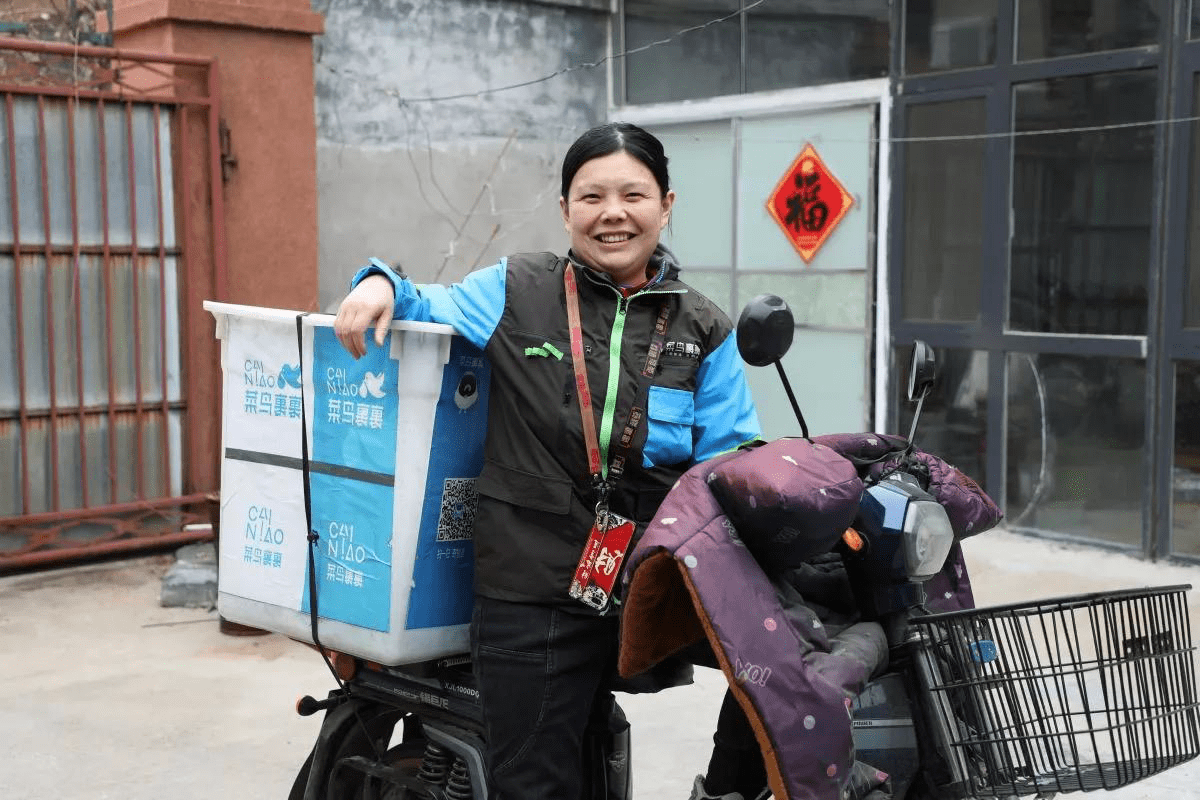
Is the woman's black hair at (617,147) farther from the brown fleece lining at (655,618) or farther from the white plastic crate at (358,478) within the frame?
the brown fleece lining at (655,618)

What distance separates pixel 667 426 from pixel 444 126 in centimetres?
645

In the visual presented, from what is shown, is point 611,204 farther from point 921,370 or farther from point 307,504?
point 307,504

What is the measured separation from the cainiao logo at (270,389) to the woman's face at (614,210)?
24.6 inches

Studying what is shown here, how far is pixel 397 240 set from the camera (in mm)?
8297

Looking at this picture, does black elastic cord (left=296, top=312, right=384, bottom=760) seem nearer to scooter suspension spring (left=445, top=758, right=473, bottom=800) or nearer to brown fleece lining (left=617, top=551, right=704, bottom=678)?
scooter suspension spring (left=445, top=758, right=473, bottom=800)

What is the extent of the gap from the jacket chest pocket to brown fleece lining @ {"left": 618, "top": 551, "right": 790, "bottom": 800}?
0.43m

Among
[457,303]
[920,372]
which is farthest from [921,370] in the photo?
[457,303]

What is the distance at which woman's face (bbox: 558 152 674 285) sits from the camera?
240cm

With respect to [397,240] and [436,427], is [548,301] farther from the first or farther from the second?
[397,240]

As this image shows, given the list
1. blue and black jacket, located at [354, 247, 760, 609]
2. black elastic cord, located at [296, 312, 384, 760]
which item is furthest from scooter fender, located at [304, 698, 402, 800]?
blue and black jacket, located at [354, 247, 760, 609]

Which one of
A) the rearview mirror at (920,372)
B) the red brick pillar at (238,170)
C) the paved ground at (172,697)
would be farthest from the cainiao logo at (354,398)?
the red brick pillar at (238,170)

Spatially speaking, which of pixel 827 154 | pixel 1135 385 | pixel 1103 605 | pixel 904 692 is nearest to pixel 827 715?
pixel 904 692

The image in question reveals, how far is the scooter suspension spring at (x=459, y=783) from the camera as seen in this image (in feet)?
8.42

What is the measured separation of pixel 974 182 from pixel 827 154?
1.04 m
